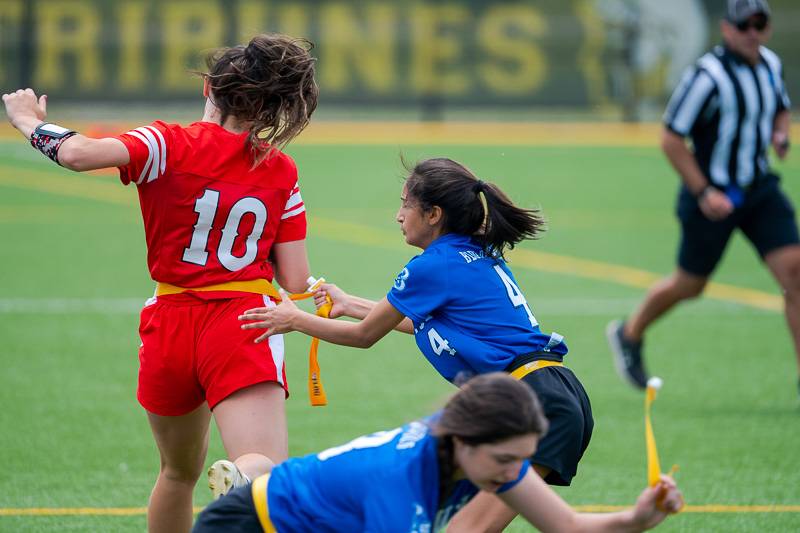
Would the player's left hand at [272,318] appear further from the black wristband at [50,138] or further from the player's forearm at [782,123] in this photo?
the player's forearm at [782,123]

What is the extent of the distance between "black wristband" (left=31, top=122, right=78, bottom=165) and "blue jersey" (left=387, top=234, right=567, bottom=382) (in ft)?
3.99

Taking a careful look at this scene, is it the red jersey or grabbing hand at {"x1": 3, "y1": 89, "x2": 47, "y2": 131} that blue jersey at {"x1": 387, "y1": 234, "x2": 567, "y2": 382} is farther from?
grabbing hand at {"x1": 3, "y1": 89, "x2": 47, "y2": 131}

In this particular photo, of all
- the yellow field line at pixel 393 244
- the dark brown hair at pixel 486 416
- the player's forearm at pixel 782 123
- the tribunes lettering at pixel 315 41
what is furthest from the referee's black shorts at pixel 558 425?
the tribunes lettering at pixel 315 41

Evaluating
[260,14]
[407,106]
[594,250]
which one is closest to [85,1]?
[260,14]

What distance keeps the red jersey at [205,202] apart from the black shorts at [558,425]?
108cm

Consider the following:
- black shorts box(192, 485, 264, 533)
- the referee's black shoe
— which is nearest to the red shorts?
black shorts box(192, 485, 264, 533)

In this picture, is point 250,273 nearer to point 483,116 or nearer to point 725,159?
point 725,159

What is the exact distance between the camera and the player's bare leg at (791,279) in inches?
306

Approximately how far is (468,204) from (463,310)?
15.6 inches

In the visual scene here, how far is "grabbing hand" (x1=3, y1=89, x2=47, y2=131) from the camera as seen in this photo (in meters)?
4.46

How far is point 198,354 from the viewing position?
14.6 feet

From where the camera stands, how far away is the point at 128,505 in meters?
6.02

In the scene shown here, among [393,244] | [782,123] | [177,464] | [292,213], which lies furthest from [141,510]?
[393,244]

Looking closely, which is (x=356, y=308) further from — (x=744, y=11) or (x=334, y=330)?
(x=744, y=11)
